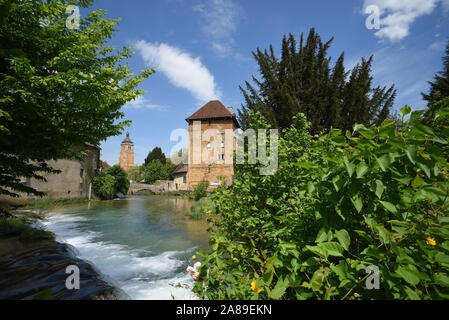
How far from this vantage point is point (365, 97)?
1054 cm

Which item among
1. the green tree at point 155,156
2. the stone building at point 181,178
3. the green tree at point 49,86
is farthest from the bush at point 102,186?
the green tree at point 155,156

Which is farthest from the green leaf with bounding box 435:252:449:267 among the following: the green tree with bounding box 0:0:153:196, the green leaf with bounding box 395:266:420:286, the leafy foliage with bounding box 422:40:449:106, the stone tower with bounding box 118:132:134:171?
the stone tower with bounding box 118:132:134:171

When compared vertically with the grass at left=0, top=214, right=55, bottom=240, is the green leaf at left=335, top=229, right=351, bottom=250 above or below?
above

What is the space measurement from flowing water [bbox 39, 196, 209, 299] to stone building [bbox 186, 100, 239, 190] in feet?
63.8

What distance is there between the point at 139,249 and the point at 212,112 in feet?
89.3

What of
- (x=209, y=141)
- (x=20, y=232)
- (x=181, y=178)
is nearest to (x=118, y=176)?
(x=181, y=178)

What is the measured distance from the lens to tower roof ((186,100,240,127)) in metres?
31.7

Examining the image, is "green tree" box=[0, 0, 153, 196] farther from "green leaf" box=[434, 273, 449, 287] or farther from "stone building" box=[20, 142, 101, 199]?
"stone building" box=[20, 142, 101, 199]

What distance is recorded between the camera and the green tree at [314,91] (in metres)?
10.4

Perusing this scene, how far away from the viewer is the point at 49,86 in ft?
16.3

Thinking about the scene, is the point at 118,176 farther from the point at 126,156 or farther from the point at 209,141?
the point at 126,156

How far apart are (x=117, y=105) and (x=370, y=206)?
25.2 ft
